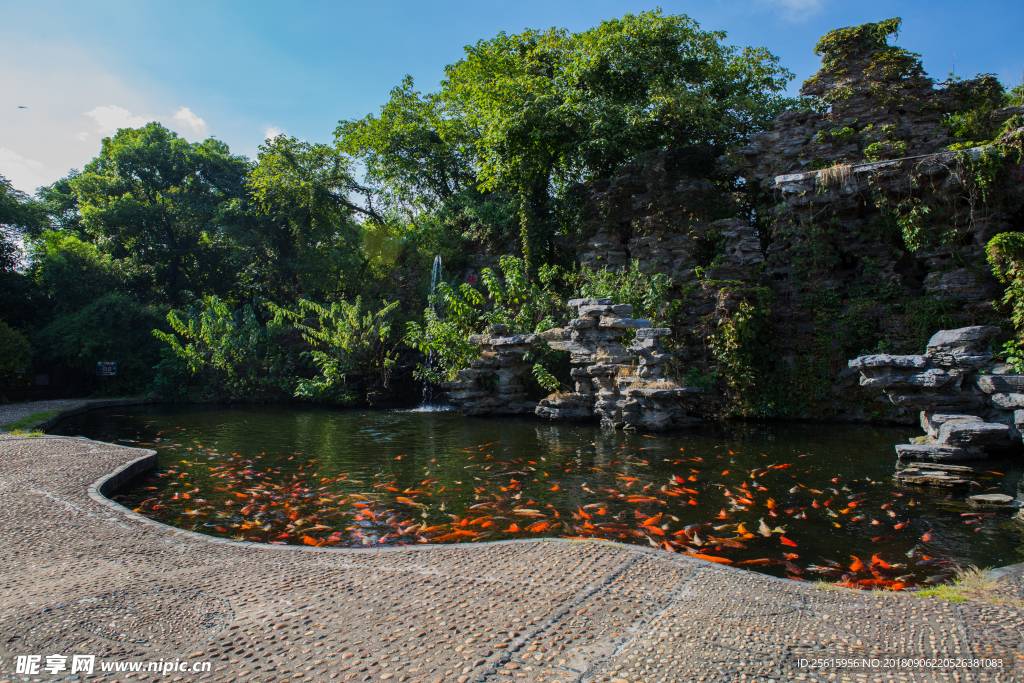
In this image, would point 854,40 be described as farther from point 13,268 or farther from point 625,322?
point 13,268

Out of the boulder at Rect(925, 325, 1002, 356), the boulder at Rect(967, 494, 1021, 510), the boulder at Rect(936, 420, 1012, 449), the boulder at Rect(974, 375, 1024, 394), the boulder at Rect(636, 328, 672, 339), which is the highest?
the boulder at Rect(636, 328, 672, 339)

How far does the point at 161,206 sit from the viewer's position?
23484mm

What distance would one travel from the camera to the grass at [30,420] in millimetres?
10172

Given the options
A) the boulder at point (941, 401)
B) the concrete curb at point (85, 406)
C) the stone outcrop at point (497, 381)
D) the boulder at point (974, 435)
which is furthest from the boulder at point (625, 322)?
the concrete curb at point (85, 406)

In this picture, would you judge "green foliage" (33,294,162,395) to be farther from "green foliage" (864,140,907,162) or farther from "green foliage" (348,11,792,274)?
"green foliage" (864,140,907,162)

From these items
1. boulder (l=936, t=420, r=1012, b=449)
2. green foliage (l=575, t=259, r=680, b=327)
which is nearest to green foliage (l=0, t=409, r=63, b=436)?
green foliage (l=575, t=259, r=680, b=327)

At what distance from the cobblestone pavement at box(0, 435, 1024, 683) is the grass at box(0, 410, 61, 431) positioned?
8333 millimetres

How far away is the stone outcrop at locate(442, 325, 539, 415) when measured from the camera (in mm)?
12664

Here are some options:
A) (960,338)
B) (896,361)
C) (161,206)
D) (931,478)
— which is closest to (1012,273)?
(960,338)

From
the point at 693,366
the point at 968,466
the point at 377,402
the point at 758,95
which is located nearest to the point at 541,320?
the point at 693,366

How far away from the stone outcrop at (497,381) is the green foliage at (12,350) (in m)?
13.0

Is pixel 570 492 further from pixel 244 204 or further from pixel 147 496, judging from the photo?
pixel 244 204

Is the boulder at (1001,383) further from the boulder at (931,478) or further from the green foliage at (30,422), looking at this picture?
the green foliage at (30,422)

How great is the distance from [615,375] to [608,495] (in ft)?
16.3
